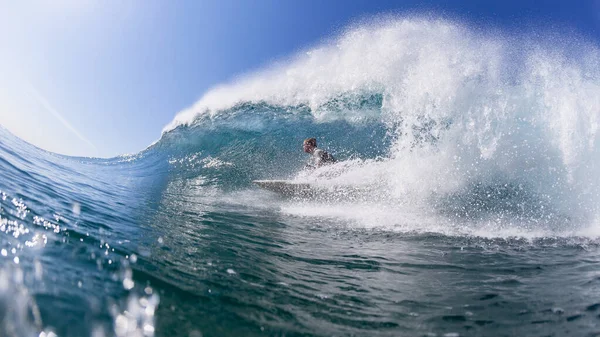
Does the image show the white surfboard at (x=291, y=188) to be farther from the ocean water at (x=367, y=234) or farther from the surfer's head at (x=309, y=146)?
the surfer's head at (x=309, y=146)

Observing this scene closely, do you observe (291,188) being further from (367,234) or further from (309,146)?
(367,234)

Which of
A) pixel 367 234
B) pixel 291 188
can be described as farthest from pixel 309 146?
pixel 367 234

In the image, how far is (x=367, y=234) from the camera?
536 cm

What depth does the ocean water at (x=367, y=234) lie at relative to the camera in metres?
2.19

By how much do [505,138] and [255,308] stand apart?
385 inches

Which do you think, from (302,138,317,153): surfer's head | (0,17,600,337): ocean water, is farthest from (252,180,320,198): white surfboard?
(302,138,317,153): surfer's head

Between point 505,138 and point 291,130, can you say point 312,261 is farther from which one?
point 291,130

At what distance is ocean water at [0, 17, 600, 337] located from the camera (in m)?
2.19

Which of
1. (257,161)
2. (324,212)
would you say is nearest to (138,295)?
(324,212)

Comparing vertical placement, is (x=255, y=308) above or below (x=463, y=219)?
below

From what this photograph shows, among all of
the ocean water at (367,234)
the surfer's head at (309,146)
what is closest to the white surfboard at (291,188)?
the ocean water at (367,234)

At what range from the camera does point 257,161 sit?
45.4ft

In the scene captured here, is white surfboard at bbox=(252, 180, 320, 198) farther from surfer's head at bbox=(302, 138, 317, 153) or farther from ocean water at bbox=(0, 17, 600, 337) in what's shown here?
surfer's head at bbox=(302, 138, 317, 153)

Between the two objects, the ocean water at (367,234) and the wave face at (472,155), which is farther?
the wave face at (472,155)
